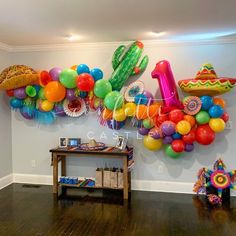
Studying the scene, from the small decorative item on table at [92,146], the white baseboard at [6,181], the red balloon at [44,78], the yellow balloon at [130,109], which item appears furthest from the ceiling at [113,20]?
the white baseboard at [6,181]

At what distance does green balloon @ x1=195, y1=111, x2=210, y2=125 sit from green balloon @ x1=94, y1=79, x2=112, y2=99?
1.27 metres

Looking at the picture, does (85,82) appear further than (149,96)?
No

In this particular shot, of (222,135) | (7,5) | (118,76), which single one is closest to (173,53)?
(118,76)

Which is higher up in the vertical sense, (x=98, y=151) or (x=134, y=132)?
(x=134, y=132)

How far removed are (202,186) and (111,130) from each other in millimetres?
1637

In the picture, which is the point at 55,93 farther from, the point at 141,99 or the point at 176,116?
the point at 176,116

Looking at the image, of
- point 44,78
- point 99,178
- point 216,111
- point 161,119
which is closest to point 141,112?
point 161,119

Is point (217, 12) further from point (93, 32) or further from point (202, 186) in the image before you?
point (202, 186)

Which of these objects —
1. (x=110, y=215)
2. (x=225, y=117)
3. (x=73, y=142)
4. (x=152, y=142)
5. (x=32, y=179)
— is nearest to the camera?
(x=110, y=215)

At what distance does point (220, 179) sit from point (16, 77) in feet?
10.7

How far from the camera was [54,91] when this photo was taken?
12.4 feet

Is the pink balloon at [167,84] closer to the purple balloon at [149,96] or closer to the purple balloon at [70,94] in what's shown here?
the purple balloon at [149,96]

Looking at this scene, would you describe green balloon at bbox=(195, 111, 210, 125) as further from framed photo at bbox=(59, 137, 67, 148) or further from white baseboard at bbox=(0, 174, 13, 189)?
white baseboard at bbox=(0, 174, 13, 189)

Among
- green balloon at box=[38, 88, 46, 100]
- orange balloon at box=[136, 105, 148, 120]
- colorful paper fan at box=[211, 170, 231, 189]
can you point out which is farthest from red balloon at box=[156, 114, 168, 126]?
green balloon at box=[38, 88, 46, 100]
